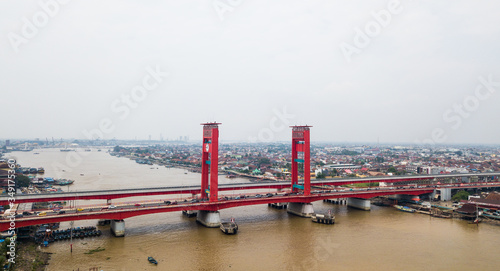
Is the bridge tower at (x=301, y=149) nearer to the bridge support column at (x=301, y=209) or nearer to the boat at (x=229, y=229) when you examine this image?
the bridge support column at (x=301, y=209)

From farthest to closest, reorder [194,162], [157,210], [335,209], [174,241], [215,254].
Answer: [194,162] < [335,209] < [157,210] < [174,241] < [215,254]

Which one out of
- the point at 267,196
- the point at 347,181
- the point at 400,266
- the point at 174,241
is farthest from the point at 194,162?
the point at 400,266

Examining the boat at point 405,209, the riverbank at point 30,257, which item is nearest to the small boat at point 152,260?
the riverbank at point 30,257

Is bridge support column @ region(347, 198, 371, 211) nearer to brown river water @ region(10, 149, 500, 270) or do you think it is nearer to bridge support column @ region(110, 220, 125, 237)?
brown river water @ region(10, 149, 500, 270)

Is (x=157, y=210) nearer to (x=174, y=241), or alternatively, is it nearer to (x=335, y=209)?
(x=174, y=241)

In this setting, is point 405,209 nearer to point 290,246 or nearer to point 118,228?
point 290,246

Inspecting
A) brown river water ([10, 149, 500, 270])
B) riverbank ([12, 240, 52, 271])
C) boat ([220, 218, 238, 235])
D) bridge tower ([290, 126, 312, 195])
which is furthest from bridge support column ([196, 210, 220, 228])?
riverbank ([12, 240, 52, 271])
